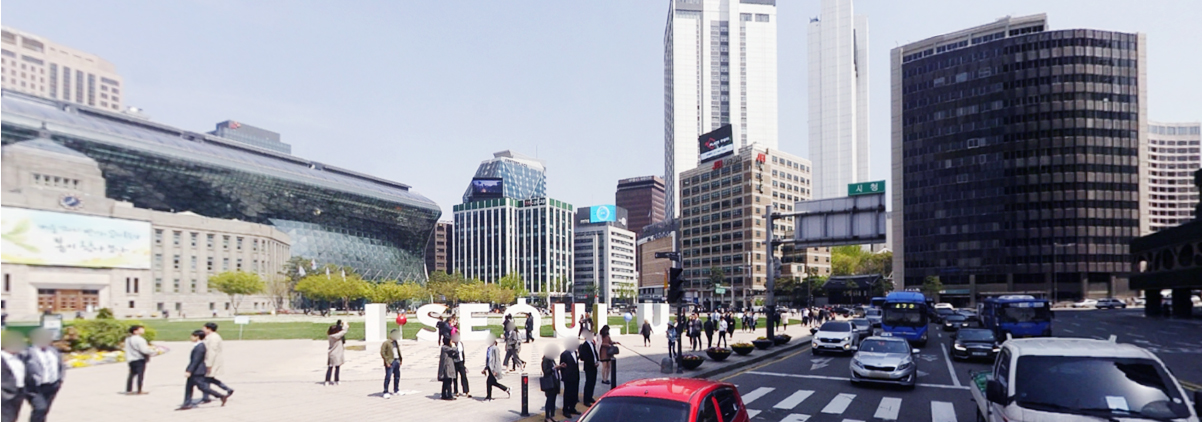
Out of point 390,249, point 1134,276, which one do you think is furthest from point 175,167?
point 1134,276

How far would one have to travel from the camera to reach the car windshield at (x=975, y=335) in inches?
1110

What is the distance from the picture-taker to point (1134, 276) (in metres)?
74.1

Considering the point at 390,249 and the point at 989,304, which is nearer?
the point at 989,304

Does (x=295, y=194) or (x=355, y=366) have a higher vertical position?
(x=295, y=194)

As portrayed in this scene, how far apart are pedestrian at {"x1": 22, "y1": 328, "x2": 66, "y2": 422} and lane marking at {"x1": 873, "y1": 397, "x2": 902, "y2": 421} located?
52.3 ft

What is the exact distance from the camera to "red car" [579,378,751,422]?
325 inches

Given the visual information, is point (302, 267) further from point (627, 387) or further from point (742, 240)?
point (742, 240)

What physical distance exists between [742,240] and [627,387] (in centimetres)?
14021

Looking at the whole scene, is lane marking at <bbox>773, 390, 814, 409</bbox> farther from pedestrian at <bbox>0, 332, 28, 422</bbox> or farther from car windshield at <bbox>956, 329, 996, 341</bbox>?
pedestrian at <bbox>0, 332, 28, 422</bbox>

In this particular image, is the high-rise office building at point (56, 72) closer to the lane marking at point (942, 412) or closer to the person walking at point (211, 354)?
the person walking at point (211, 354)

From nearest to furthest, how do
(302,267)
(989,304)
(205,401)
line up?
(205,401) → (302,267) → (989,304)

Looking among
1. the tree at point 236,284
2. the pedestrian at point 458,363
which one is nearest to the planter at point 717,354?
the pedestrian at point 458,363

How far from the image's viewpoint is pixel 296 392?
18547mm

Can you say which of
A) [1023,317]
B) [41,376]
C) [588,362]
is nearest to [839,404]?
[588,362]
